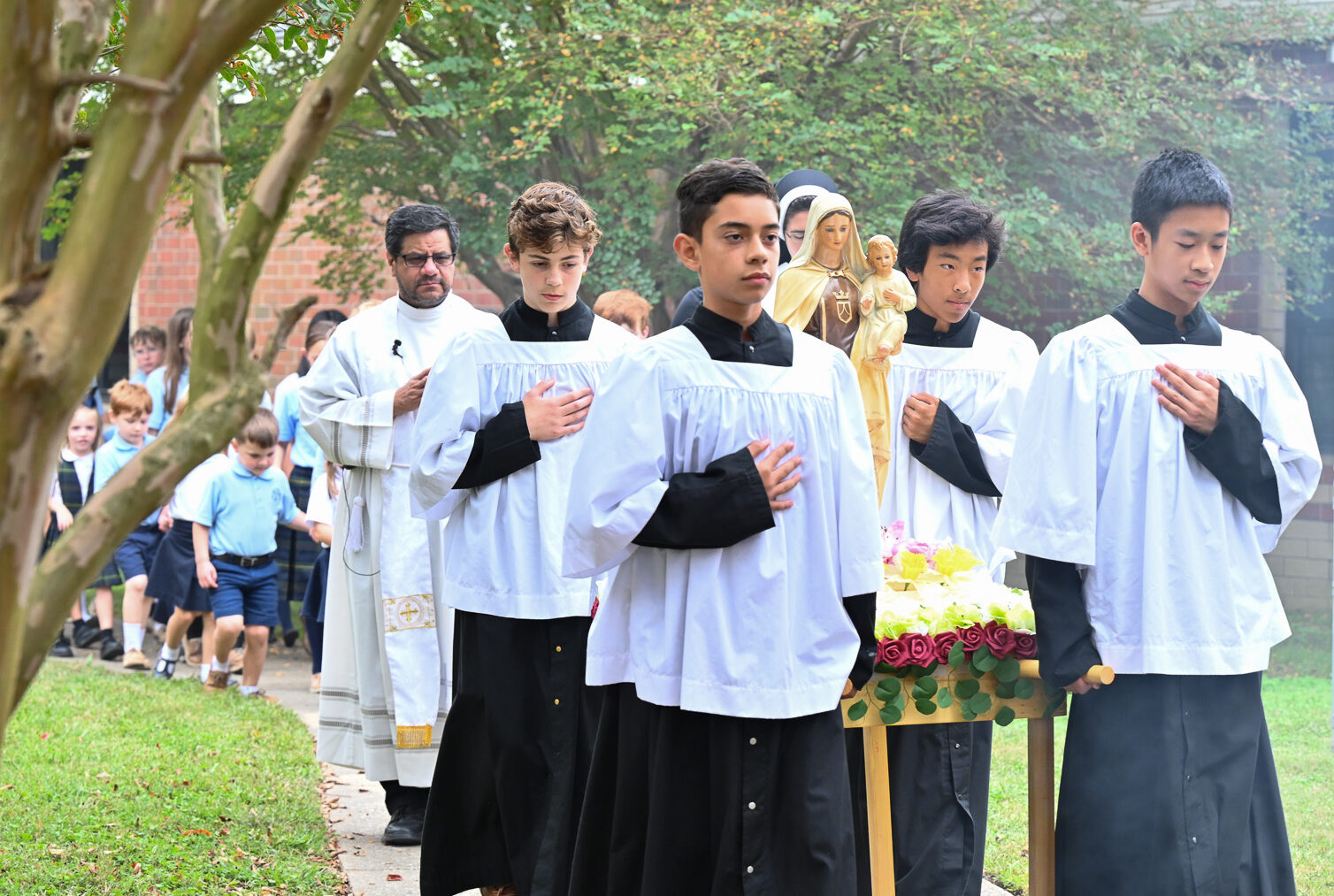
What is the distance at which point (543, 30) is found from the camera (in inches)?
410

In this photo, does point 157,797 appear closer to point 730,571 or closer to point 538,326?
point 538,326

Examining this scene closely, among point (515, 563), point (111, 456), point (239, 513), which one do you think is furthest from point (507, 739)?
point (111, 456)

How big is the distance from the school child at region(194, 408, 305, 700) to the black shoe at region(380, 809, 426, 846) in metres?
3.37

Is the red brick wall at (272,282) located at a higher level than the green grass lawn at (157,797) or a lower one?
higher

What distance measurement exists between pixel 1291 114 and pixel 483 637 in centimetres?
961

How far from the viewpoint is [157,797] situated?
6.21 meters

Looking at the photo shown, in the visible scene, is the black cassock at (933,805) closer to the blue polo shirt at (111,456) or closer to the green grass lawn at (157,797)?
the green grass lawn at (157,797)

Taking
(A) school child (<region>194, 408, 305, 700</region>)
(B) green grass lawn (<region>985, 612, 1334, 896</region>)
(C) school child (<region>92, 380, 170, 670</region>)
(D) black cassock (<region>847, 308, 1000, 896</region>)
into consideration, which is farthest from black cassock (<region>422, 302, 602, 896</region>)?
(C) school child (<region>92, 380, 170, 670</region>)

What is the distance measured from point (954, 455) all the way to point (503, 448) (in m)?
1.37

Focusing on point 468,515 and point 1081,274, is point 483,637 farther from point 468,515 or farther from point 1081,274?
point 1081,274

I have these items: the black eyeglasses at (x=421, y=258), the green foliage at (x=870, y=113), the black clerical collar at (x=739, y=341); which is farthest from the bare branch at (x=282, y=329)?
the green foliage at (x=870, y=113)

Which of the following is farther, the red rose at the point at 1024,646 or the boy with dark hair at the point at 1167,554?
the red rose at the point at 1024,646

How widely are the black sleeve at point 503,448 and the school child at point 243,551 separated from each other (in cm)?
470

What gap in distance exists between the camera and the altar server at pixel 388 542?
5.65 meters
